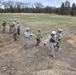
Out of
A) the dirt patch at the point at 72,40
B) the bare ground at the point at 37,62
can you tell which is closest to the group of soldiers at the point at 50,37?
the bare ground at the point at 37,62

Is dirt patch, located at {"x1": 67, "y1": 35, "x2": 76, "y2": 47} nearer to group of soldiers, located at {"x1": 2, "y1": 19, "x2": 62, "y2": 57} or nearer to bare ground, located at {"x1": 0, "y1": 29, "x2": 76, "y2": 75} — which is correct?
bare ground, located at {"x1": 0, "y1": 29, "x2": 76, "y2": 75}

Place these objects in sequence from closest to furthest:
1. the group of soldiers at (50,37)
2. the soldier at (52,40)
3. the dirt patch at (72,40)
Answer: the soldier at (52,40) < the group of soldiers at (50,37) < the dirt patch at (72,40)

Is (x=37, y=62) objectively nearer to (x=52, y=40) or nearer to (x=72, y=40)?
(x=52, y=40)

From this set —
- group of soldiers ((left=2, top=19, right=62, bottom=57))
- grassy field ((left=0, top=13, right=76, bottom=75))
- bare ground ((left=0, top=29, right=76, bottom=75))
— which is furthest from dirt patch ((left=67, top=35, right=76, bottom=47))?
group of soldiers ((left=2, top=19, right=62, bottom=57))

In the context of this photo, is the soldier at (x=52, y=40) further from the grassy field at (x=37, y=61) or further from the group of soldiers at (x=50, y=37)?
the grassy field at (x=37, y=61)

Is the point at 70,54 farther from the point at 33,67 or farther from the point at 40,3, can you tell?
the point at 40,3

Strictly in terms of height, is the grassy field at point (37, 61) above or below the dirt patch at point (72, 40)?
below

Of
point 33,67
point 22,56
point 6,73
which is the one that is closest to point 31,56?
point 22,56

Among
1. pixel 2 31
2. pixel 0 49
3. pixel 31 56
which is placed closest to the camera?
pixel 31 56

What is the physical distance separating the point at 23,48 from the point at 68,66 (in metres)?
4.68

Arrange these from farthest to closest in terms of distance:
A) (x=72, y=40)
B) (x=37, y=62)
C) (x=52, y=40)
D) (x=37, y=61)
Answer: (x=72, y=40), (x=52, y=40), (x=37, y=61), (x=37, y=62)

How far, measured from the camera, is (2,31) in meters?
24.0

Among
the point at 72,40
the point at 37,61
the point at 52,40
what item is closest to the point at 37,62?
the point at 37,61

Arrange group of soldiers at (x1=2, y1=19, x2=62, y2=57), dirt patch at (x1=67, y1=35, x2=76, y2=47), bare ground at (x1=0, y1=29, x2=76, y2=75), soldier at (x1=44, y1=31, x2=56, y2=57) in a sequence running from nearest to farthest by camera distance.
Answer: bare ground at (x1=0, y1=29, x2=76, y2=75) < soldier at (x1=44, y1=31, x2=56, y2=57) < group of soldiers at (x1=2, y1=19, x2=62, y2=57) < dirt patch at (x1=67, y1=35, x2=76, y2=47)
